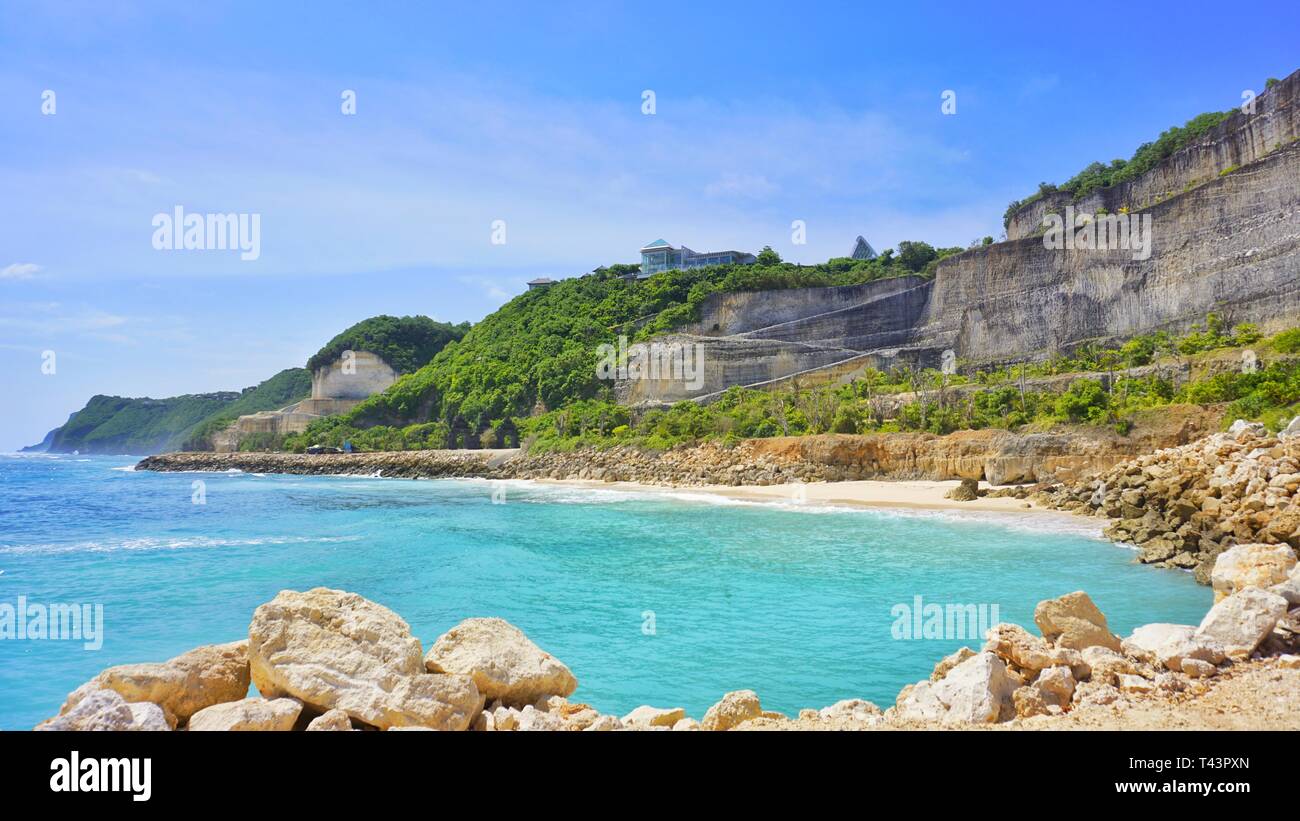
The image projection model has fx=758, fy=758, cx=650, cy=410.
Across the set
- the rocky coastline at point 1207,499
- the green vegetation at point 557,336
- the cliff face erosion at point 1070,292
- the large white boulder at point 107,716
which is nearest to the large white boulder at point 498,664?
the large white boulder at point 107,716

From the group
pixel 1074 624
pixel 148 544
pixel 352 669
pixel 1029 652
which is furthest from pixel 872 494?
pixel 352 669

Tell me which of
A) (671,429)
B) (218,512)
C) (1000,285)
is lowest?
(218,512)

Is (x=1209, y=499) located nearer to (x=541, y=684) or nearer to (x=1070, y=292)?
(x=541, y=684)

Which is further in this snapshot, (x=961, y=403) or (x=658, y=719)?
(x=961, y=403)

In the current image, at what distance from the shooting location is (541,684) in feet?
20.2

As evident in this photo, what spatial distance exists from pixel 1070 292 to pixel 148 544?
4800 cm

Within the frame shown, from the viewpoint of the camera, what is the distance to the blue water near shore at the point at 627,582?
9.19 metres

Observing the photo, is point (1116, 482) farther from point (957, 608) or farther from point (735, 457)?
point (735, 457)

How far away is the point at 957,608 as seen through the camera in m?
11.5

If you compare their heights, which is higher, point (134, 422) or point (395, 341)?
point (395, 341)

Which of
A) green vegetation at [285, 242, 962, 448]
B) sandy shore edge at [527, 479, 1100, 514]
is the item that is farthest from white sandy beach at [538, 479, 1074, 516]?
green vegetation at [285, 242, 962, 448]

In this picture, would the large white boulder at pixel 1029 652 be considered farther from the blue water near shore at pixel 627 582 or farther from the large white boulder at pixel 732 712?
the large white boulder at pixel 732 712
